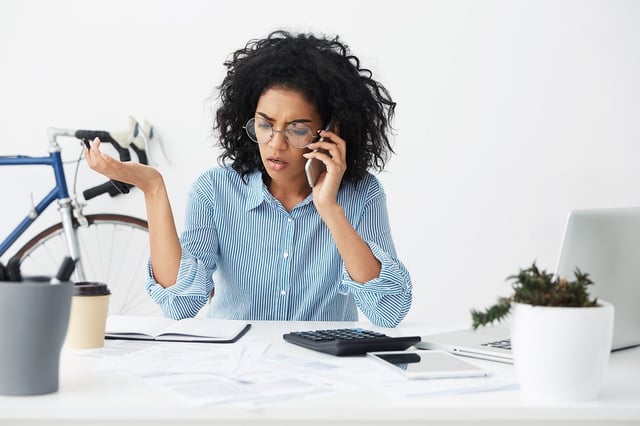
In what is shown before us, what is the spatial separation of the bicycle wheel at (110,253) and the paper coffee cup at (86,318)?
2013mm

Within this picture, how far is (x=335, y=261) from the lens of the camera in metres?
1.91

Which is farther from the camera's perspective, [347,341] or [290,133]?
[290,133]

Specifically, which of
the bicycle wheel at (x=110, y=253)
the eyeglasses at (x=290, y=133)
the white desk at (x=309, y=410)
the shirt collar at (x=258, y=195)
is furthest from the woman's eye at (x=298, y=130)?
the bicycle wheel at (x=110, y=253)

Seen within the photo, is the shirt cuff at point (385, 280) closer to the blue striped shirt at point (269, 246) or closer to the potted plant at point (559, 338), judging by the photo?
the blue striped shirt at point (269, 246)

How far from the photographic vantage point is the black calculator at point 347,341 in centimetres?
120

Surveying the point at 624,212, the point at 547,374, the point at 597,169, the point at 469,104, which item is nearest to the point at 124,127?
the point at 469,104

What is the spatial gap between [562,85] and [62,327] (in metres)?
2.85

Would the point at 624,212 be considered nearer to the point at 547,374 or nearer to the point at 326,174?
the point at 547,374

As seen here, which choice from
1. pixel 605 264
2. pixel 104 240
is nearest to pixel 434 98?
pixel 104 240

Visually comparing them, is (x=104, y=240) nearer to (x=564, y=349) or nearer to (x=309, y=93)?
(x=309, y=93)

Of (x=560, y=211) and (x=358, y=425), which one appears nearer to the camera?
(x=358, y=425)

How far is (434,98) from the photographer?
10.9ft

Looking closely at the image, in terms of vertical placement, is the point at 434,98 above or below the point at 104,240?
above

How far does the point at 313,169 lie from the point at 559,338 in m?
0.99
